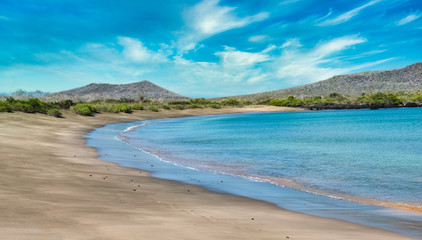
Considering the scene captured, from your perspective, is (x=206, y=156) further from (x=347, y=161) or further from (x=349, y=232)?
(x=349, y=232)

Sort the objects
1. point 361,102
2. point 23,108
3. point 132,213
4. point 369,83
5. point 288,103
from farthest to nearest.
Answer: point 369,83, point 288,103, point 361,102, point 23,108, point 132,213

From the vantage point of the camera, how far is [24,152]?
1496 cm

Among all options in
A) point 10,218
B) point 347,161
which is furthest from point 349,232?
point 347,161

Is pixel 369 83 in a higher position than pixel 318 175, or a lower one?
higher

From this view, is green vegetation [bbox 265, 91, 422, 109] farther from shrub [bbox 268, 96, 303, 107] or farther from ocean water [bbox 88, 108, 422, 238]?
ocean water [bbox 88, 108, 422, 238]

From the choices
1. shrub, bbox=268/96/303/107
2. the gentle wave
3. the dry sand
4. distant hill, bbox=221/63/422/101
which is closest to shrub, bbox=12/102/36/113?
the gentle wave

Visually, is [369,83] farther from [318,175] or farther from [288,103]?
[318,175]

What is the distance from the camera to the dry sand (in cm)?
522

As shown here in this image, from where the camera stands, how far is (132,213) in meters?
6.52

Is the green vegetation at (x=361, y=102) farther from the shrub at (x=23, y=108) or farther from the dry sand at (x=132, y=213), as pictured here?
the dry sand at (x=132, y=213)

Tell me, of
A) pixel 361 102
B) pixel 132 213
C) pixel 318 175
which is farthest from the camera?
pixel 361 102

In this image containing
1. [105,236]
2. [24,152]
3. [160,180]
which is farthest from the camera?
[24,152]

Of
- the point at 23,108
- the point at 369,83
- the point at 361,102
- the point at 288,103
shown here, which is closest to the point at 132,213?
the point at 23,108

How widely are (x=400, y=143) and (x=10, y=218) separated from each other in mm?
23862
